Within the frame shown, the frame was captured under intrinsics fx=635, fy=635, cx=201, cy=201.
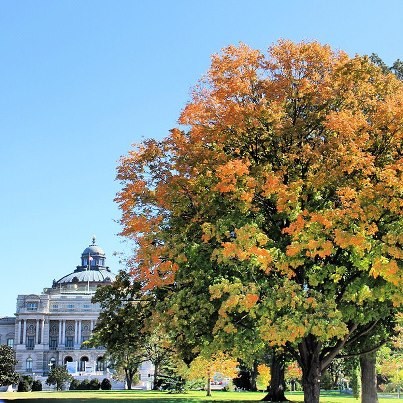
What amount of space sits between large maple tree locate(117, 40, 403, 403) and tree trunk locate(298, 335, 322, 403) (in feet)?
0.15

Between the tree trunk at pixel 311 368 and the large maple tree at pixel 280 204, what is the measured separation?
46 millimetres

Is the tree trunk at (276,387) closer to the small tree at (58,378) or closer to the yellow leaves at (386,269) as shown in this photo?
the yellow leaves at (386,269)

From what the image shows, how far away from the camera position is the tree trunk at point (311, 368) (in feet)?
68.3

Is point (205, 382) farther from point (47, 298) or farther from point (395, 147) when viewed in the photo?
point (47, 298)

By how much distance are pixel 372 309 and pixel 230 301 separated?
501 centimetres

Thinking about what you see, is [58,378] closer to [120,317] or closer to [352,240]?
[120,317]

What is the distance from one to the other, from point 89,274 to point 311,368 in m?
148

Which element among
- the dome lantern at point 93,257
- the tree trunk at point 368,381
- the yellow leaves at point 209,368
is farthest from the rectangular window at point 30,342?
the tree trunk at point 368,381

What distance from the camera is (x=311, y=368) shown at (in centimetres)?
2106

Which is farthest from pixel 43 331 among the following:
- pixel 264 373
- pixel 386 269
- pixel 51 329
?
pixel 386 269

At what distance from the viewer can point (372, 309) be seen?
19.3 metres

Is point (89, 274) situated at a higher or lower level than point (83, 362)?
higher

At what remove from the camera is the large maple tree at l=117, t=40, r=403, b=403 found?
17.5 m

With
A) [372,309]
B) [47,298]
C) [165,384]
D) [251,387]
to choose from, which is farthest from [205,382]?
[47,298]
